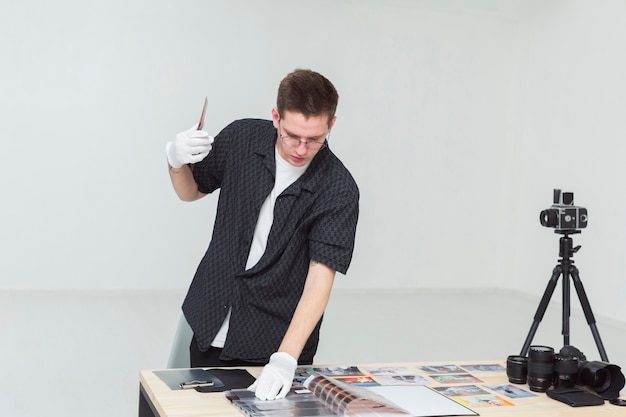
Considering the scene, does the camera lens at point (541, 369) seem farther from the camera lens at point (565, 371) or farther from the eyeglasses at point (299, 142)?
the eyeglasses at point (299, 142)

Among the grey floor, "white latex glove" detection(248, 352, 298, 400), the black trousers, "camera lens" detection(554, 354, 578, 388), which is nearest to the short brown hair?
"white latex glove" detection(248, 352, 298, 400)

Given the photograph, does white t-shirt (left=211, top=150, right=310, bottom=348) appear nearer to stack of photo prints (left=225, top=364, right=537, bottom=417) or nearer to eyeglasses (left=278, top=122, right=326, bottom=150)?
eyeglasses (left=278, top=122, right=326, bottom=150)

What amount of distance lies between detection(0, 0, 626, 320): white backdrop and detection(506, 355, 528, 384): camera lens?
14.7 feet

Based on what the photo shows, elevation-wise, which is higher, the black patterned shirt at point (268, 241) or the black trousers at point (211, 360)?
the black patterned shirt at point (268, 241)

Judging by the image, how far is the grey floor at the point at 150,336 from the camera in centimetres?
368

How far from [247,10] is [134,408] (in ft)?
13.3

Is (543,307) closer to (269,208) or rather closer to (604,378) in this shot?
(604,378)

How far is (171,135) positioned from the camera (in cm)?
642

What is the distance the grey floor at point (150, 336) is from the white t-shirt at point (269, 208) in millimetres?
1685

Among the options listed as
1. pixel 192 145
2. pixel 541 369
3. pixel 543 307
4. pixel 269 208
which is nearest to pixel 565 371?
pixel 541 369

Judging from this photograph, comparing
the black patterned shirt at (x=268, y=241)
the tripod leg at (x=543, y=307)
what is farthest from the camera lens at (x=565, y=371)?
the tripod leg at (x=543, y=307)

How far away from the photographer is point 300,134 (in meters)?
1.83

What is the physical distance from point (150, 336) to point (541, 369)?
3.41 meters

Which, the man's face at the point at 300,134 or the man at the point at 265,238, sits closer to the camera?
the man's face at the point at 300,134
